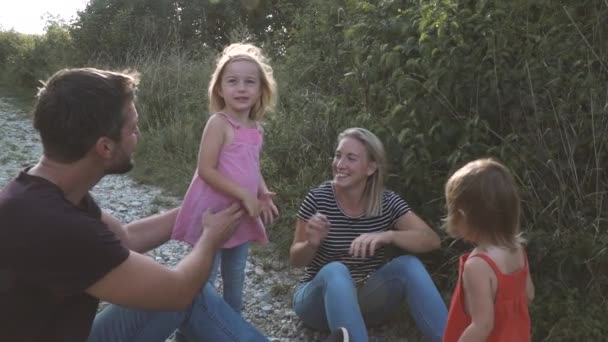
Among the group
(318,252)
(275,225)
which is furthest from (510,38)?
(275,225)

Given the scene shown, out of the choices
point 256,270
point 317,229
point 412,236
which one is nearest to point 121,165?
point 317,229

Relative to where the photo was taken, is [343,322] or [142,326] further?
[343,322]

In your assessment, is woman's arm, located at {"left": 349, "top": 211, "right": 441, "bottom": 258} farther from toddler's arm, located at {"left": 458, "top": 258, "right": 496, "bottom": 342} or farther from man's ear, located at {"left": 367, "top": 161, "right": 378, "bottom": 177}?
toddler's arm, located at {"left": 458, "top": 258, "right": 496, "bottom": 342}

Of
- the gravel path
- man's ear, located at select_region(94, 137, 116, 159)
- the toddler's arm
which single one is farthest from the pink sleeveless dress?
the toddler's arm

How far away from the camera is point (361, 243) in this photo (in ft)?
9.92

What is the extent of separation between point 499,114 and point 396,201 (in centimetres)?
78

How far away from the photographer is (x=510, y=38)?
3.54 meters

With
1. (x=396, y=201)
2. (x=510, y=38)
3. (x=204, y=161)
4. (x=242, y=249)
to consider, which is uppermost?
(x=510, y=38)

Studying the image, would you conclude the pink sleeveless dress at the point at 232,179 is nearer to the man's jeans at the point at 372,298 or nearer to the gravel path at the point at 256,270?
the man's jeans at the point at 372,298

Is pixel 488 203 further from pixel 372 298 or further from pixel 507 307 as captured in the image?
pixel 372 298

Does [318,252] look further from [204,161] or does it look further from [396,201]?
[204,161]

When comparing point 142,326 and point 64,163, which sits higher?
point 64,163

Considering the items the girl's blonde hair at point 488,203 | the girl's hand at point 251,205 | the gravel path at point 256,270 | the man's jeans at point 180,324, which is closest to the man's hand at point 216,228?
the man's jeans at point 180,324

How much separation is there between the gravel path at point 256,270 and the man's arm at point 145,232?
1.20 metres
